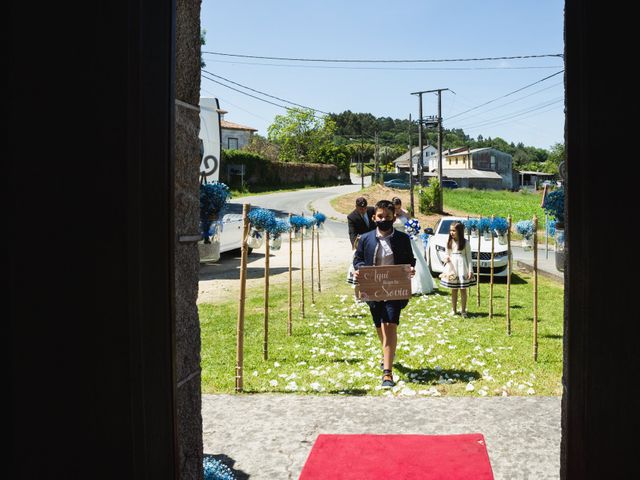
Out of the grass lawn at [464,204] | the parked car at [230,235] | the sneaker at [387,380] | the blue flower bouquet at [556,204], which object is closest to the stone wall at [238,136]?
the grass lawn at [464,204]

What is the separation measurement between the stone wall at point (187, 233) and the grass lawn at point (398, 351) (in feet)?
11.4

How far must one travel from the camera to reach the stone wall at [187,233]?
8.95 feet

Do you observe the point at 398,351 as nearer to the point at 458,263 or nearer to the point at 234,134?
the point at 458,263

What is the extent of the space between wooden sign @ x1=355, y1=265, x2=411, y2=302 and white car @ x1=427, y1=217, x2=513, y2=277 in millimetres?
7674

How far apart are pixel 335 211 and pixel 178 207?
36599 mm

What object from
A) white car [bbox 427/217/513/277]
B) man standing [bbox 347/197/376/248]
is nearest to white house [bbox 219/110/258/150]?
white car [bbox 427/217/513/277]

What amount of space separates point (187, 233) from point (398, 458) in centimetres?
245

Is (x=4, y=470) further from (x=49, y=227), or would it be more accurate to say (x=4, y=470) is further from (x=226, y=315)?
(x=226, y=315)

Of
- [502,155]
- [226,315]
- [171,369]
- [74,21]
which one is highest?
[502,155]

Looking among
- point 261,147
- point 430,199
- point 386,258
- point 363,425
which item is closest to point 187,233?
point 363,425

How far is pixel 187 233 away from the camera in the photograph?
9.33 ft

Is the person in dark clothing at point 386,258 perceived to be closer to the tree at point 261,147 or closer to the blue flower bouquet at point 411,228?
the blue flower bouquet at point 411,228

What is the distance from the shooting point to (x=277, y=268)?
58.5 ft

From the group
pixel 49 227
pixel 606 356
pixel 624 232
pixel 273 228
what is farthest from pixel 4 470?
pixel 273 228
